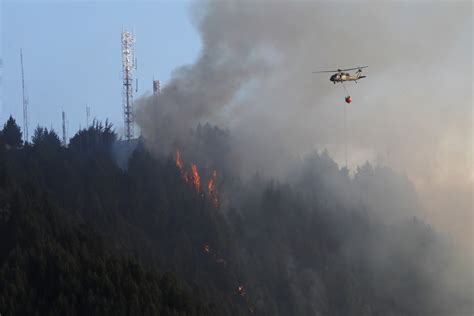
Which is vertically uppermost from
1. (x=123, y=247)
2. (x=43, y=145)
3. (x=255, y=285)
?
(x=43, y=145)

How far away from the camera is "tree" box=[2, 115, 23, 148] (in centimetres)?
19362

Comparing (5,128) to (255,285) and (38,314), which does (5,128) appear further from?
(38,314)

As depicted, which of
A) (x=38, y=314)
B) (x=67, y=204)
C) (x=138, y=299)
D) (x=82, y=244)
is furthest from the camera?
(x=67, y=204)

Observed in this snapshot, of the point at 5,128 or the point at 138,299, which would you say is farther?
the point at 5,128

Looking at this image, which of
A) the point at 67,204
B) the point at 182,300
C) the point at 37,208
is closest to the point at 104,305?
the point at 182,300

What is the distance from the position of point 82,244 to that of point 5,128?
67.0 meters

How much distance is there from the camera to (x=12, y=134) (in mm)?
195625

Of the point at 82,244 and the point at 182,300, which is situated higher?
the point at 82,244

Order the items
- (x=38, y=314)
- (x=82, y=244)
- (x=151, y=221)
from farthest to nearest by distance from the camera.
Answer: (x=151, y=221)
(x=82, y=244)
(x=38, y=314)

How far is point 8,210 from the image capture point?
144 m

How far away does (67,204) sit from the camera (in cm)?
17500

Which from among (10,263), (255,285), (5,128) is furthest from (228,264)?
(10,263)

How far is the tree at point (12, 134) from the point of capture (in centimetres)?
19362

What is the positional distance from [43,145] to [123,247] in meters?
47.1
